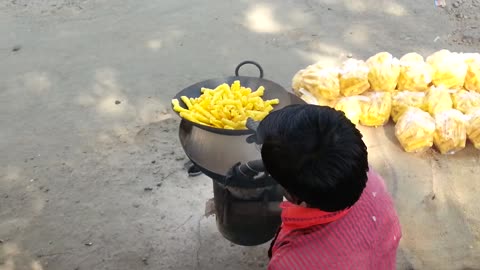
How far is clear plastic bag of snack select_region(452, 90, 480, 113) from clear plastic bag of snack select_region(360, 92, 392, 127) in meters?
0.58

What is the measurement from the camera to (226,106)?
8.82 ft

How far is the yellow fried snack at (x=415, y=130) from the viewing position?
3.91m

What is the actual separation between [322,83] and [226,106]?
1.69 m

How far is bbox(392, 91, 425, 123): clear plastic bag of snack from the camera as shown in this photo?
4.16 m

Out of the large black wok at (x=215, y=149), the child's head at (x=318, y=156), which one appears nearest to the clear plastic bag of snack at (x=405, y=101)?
the large black wok at (x=215, y=149)

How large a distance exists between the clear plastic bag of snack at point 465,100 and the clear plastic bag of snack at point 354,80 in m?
0.78

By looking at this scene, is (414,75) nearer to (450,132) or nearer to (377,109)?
(377,109)

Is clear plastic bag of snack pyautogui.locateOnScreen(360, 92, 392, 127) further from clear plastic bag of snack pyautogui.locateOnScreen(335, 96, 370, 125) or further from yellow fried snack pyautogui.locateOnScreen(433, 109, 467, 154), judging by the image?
yellow fried snack pyautogui.locateOnScreen(433, 109, 467, 154)

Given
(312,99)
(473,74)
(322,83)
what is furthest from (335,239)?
(473,74)

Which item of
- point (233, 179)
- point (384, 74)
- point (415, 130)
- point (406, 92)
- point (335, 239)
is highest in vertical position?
point (335, 239)

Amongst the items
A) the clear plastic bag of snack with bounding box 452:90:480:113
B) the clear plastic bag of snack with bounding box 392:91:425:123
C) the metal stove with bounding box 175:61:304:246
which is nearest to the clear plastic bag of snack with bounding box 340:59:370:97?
the clear plastic bag of snack with bounding box 392:91:425:123

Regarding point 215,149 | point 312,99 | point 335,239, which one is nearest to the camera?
point 335,239

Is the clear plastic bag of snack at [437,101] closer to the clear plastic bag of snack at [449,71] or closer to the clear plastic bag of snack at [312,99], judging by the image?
the clear plastic bag of snack at [449,71]

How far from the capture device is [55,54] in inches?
225
